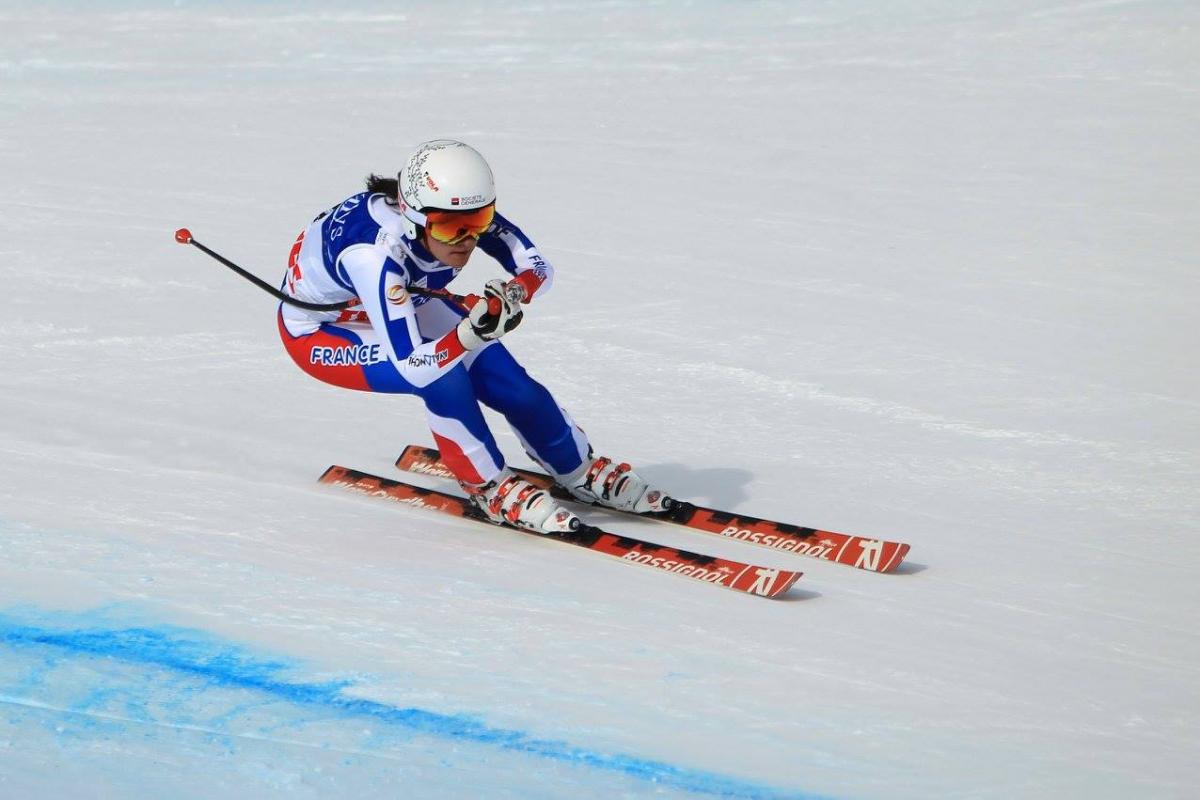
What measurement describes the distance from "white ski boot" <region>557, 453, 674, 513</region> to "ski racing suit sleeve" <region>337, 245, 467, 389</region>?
742 mm

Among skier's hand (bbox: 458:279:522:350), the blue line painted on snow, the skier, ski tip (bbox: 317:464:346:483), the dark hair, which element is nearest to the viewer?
the blue line painted on snow

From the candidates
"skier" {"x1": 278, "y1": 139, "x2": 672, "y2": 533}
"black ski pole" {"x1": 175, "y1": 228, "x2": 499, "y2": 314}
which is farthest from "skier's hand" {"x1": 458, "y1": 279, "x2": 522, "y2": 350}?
"black ski pole" {"x1": 175, "y1": 228, "x2": 499, "y2": 314}

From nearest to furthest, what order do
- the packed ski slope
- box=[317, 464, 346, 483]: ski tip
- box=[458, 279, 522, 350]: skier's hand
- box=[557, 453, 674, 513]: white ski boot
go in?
the packed ski slope < box=[458, 279, 522, 350]: skier's hand < box=[557, 453, 674, 513]: white ski boot < box=[317, 464, 346, 483]: ski tip

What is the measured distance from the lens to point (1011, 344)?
7.58m

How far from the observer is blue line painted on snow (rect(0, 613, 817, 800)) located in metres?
3.81

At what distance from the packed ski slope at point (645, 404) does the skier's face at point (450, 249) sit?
92 cm

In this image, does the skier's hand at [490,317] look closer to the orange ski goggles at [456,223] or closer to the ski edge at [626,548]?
the orange ski goggles at [456,223]

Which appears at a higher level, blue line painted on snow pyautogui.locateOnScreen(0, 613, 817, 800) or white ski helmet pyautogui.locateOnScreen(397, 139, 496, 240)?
white ski helmet pyautogui.locateOnScreen(397, 139, 496, 240)

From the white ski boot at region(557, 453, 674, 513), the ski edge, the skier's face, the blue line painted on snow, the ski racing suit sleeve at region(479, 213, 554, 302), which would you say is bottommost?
the blue line painted on snow

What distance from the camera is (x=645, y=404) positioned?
22.4 feet

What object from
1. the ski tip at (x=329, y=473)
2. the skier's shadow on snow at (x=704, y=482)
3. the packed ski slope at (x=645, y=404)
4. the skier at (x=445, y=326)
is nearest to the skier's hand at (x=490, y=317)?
the skier at (x=445, y=326)

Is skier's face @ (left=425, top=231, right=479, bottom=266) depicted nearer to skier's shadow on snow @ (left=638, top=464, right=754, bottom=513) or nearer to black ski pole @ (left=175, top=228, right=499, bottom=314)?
black ski pole @ (left=175, top=228, right=499, bottom=314)

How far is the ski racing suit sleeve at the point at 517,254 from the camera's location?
17.7 ft

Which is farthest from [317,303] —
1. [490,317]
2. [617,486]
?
[617,486]
